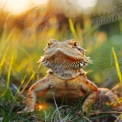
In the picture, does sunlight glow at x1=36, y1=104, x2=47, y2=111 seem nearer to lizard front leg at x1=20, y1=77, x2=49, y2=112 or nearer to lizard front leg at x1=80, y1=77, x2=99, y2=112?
lizard front leg at x1=20, y1=77, x2=49, y2=112

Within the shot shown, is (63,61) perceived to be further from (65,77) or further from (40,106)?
(40,106)

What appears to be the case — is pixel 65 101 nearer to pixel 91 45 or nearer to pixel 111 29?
pixel 91 45

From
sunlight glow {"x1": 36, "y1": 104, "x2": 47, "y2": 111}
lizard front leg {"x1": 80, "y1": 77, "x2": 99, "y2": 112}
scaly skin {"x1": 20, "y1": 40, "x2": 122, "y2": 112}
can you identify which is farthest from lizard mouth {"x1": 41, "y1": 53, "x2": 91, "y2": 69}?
sunlight glow {"x1": 36, "y1": 104, "x2": 47, "y2": 111}

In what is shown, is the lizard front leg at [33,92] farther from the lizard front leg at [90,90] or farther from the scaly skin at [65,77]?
the lizard front leg at [90,90]

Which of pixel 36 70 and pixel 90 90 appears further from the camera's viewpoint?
pixel 36 70

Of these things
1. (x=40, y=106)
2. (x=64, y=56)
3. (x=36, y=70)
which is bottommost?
(x=40, y=106)

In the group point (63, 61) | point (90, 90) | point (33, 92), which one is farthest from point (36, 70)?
point (90, 90)
